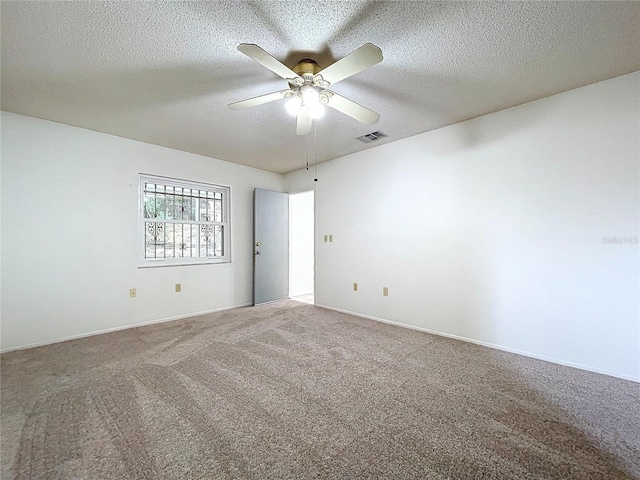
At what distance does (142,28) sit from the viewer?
5.24 ft

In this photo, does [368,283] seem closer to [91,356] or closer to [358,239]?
[358,239]

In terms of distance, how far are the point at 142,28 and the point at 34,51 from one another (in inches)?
33.7

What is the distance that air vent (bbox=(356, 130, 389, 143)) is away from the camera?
3.19 meters

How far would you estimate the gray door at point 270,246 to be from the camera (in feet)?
14.8

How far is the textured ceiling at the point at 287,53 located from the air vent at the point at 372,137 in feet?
1.31

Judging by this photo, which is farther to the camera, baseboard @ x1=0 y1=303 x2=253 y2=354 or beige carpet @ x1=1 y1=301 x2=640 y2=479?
baseboard @ x1=0 y1=303 x2=253 y2=354

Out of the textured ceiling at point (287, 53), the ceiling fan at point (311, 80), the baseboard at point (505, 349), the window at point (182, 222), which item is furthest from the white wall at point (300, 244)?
the ceiling fan at point (311, 80)

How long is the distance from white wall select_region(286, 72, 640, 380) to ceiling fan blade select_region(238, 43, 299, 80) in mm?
2107

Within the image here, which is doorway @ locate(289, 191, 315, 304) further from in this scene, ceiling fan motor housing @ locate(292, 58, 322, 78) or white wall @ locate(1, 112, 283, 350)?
ceiling fan motor housing @ locate(292, 58, 322, 78)

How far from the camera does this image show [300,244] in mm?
5504

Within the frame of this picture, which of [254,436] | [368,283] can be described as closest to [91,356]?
[254,436]

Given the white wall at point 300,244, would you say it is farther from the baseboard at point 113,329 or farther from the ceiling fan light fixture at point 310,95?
the ceiling fan light fixture at point 310,95

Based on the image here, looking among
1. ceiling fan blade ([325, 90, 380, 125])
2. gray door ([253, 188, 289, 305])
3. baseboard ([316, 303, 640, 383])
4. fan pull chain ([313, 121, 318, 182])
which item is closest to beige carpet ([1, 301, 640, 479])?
baseboard ([316, 303, 640, 383])

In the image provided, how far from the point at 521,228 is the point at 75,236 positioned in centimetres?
468
